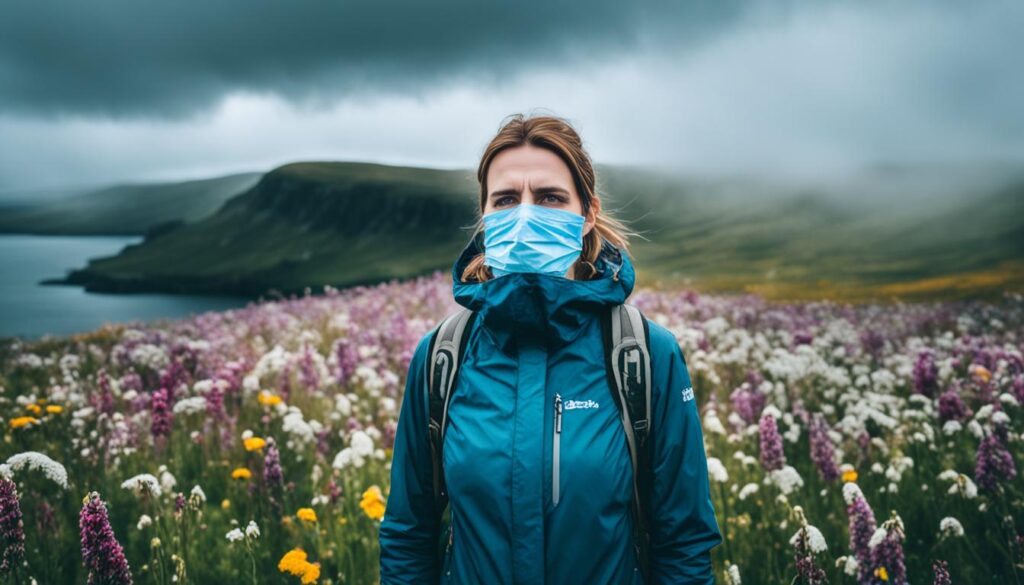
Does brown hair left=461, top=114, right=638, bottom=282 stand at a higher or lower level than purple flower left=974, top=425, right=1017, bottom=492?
higher

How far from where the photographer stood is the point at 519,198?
10.1ft

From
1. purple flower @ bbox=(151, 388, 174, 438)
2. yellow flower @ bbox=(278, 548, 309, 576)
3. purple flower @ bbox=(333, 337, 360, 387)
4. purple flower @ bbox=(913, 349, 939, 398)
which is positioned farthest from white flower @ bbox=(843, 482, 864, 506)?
purple flower @ bbox=(333, 337, 360, 387)

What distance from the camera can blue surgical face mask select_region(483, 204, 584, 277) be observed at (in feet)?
9.82

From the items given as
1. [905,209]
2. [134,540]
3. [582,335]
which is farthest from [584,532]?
[905,209]

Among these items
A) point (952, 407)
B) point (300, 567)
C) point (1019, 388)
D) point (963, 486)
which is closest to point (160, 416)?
point (300, 567)

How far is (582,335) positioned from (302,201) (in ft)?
673

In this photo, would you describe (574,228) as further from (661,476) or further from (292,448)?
(292,448)

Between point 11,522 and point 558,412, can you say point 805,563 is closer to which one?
point 558,412

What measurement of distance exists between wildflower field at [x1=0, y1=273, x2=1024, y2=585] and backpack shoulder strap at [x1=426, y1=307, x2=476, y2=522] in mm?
1595

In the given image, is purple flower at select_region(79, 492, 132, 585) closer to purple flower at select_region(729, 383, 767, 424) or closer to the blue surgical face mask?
the blue surgical face mask

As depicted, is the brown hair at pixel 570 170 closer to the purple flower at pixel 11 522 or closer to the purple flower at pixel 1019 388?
the purple flower at pixel 11 522

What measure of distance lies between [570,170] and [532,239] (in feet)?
1.30

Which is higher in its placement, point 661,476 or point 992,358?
point 661,476

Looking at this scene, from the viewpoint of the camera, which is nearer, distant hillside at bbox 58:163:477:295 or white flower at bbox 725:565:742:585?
white flower at bbox 725:565:742:585
